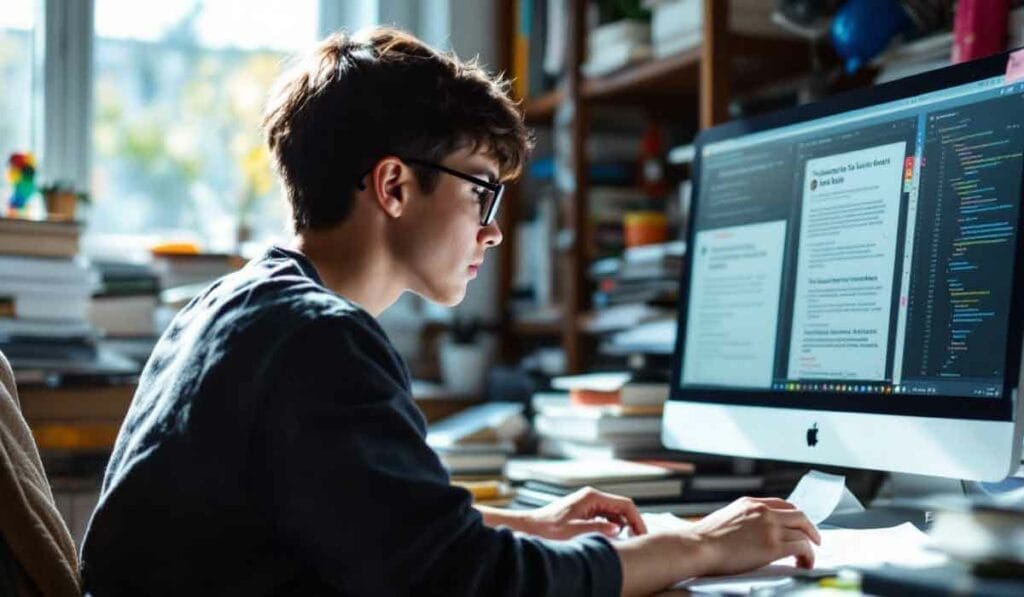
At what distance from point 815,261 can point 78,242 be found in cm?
144

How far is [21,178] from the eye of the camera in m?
2.30

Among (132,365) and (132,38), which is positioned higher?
(132,38)

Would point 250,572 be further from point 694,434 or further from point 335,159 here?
point 694,434

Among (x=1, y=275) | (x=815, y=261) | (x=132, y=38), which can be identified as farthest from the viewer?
(x=132, y=38)

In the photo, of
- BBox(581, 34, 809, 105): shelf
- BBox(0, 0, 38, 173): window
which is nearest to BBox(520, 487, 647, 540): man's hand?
BBox(581, 34, 809, 105): shelf

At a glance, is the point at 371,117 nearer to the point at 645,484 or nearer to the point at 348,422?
the point at 348,422

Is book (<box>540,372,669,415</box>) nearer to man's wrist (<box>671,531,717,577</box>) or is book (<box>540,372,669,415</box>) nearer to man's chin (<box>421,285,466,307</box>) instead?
man's chin (<box>421,285,466,307</box>)

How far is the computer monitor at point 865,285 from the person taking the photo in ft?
3.55

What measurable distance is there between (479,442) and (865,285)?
695 mm

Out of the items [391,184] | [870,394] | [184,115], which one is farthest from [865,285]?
[184,115]

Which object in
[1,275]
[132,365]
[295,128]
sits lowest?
[132,365]

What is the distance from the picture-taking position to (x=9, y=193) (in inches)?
101

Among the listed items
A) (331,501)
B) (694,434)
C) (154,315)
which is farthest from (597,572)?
(154,315)

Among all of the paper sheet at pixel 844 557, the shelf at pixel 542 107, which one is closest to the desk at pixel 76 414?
the shelf at pixel 542 107
